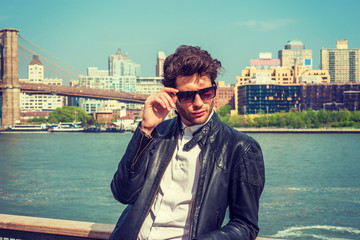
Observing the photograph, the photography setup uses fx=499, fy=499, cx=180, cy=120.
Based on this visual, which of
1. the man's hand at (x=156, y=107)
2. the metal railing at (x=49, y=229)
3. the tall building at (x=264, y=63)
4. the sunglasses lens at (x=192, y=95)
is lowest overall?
the metal railing at (x=49, y=229)

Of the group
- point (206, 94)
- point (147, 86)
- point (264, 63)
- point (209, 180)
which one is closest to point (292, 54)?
point (264, 63)

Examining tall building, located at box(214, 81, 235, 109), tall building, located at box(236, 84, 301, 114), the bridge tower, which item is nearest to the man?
the bridge tower

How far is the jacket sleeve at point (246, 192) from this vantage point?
1406mm

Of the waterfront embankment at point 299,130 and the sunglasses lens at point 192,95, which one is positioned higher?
the sunglasses lens at point 192,95

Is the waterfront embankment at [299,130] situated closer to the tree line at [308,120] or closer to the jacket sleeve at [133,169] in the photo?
the tree line at [308,120]

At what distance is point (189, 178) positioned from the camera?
1.47 metres

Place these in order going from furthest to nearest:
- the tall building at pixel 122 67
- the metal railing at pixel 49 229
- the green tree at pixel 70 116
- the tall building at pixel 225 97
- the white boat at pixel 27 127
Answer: the tall building at pixel 122 67
the tall building at pixel 225 97
the green tree at pixel 70 116
the white boat at pixel 27 127
the metal railing at pixel 49 229

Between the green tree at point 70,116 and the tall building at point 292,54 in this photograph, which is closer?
the green tree at point 70,116

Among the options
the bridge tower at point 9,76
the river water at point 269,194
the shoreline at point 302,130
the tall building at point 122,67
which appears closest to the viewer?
the river water at point 269,194

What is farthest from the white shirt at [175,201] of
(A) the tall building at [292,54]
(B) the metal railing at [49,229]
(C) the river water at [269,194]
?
(A) the tall building at [292,54]

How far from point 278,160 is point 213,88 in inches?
942

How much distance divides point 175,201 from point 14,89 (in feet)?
159

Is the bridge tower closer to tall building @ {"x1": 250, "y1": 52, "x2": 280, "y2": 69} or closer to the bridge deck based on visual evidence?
the bridge deck

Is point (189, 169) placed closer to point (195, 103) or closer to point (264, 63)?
point (195, 103)
